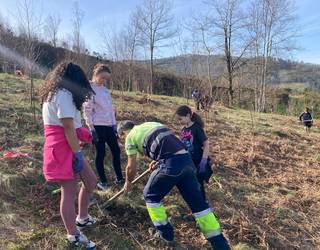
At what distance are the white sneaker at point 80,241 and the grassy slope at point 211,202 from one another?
0.20m

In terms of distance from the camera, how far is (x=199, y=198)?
11.6 ft

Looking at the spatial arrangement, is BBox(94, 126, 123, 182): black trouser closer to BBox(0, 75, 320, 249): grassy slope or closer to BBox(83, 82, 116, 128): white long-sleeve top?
BBox(83, 82, 116, 128): white long-sleeve top

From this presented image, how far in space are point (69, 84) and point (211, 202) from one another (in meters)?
2.72

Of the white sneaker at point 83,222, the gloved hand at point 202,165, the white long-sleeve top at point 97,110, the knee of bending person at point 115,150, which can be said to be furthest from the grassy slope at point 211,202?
the white long-sleeve top at point 97,110

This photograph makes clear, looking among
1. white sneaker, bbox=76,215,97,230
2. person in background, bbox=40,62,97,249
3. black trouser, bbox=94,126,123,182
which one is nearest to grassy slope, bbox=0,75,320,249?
white sneaker, bbox=76,215,97,230

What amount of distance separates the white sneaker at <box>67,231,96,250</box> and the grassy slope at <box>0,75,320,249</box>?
0.20 metres

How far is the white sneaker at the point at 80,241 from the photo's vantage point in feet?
11.7

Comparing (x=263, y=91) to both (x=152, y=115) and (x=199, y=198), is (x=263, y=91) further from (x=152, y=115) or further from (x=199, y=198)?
(x=199, y=198)

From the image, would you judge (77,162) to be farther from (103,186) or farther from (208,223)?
(103,186)

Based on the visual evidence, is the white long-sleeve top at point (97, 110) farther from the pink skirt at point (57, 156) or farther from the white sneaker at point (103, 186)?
the pink skirt at point (57, 156)

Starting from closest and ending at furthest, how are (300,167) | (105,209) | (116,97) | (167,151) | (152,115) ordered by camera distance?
1. (167,151)
2. (105,209)
3. (300,167)
4. (152,115)
5. (116,97)

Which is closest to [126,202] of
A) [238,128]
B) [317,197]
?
[317,197]

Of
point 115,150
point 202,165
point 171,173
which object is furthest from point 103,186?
point 171,173

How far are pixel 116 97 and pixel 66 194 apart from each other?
9.05 metres
